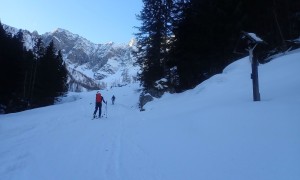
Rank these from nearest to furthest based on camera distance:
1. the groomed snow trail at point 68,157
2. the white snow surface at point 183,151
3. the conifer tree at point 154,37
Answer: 1. the white snow surface at point 183,151
2. the groomed snow trail at point 68,157
3. the conifer tree at point 154,37

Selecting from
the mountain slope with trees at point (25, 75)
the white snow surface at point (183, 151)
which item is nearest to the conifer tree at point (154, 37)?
the mountain slope with trees at point (25, 75)

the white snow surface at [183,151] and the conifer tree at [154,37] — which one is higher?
the conifer tree at [154,37]

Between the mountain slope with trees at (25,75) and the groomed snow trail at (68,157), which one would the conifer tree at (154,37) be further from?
the groomed snow trail at (68,157)

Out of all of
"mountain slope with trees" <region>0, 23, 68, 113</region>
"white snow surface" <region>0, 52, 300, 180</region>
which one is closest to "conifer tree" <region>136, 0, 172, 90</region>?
"mountain slope with trees" <region>0, 23, 68, 113</region>

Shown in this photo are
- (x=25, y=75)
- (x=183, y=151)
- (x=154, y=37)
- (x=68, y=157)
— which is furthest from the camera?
(x=25, y=75)

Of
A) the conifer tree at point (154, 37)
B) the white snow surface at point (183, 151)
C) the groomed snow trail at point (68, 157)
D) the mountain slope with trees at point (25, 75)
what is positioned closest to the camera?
the white snow surface at point (183, 151)

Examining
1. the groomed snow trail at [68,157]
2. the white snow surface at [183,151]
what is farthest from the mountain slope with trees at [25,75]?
the groomed snow trail at [68,157]

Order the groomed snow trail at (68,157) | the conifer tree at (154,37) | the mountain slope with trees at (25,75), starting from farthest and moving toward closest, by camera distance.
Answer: the mountain slope with trees at (25,75)
the conifer tree at (154,37)
the groomed snow trail at (68,157)

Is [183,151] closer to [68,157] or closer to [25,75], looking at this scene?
[68,157]

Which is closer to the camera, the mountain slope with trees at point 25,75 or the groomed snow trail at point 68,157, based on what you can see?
the groomed snow trail at point 68,157

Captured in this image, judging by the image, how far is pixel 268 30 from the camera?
89.8 feet

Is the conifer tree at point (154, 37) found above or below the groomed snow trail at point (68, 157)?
above

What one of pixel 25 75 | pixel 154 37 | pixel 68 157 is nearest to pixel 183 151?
pixel 68 157

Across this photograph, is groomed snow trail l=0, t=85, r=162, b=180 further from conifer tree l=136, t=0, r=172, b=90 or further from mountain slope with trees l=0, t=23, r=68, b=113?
mountain slope with trees l=0, t=23, r=68, b=113
